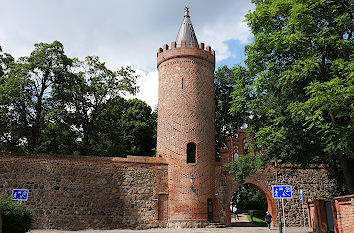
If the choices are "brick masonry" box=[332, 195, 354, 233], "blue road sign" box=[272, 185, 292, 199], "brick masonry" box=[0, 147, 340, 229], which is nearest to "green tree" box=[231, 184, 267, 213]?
"brick masonry" box=[0, 147, 340, 229]

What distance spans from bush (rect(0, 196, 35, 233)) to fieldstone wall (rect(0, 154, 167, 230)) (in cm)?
634

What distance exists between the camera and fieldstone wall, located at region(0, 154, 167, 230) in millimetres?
18250

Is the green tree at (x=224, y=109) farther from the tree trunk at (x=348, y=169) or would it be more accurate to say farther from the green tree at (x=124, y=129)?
the tree trunk at (x=348, y=169)

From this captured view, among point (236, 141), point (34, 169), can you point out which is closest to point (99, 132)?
point (34, 169)

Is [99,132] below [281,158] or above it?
above

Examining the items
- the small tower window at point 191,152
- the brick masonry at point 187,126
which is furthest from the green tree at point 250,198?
the small tower window at point 191,152

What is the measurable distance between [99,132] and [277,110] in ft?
48.1

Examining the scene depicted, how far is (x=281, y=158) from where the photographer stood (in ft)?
47.7

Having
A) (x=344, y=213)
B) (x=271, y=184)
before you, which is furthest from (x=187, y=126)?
(x=344, y=213)

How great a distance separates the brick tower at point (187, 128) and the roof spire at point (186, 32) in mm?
201

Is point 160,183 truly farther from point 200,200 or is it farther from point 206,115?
point 206,115

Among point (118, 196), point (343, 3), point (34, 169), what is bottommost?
point (118, 196)

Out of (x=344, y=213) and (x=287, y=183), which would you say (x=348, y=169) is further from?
(x=287, y=183)

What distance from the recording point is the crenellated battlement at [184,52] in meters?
22.1
